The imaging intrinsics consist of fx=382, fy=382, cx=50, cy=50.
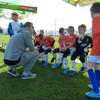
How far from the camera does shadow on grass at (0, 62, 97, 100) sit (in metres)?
7.89

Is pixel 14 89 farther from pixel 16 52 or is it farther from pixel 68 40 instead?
pixel 68 40

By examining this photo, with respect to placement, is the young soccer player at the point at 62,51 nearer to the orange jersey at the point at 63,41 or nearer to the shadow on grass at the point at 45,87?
the orange jersey at the point at 63,41

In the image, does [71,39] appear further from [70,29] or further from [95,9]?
[95,9]

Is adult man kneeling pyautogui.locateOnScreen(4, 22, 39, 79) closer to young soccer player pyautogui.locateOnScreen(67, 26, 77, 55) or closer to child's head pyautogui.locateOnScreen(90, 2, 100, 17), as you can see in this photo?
young soccer player pyautogui.locateOnScreen(67, 26, 77, 55)

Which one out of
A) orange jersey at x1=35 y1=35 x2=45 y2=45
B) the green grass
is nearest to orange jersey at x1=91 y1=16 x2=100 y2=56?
the green grass

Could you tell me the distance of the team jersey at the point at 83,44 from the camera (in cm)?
1015

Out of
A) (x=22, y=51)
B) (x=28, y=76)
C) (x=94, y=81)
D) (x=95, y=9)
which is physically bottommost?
(x=28, y=76)

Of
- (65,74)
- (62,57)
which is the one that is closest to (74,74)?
(65,74)

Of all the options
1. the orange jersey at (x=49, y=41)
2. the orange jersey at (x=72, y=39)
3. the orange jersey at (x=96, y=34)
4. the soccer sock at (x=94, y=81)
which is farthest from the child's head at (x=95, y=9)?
the orange jersey at (x=49, y=41)

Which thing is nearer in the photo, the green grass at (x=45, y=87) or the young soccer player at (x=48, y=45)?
the green grass at (x=45, y=87)

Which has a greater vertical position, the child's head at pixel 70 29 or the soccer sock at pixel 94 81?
the child's head at pixel 70 29

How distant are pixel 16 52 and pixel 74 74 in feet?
5.69

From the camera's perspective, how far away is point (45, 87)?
877 centimetres

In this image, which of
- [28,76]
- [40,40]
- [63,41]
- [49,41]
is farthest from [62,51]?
[28,76]
